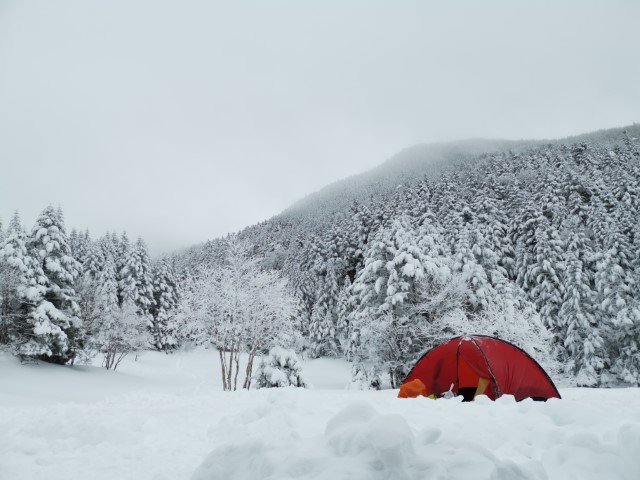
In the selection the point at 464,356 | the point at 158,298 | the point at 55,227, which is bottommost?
the point at 158,298

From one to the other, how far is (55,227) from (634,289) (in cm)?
4546

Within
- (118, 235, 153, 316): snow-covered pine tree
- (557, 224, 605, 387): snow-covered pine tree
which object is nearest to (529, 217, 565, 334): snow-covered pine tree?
(557, 224, 605, 387): snow-covered pine tree

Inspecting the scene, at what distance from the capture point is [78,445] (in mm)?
5246

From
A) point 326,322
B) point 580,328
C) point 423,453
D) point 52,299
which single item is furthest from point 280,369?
point 326,322

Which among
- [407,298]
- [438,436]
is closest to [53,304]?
[407,298]

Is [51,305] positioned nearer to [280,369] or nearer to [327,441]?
[280,369]

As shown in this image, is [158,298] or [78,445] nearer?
[78,445]

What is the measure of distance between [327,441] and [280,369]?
14.9 metres

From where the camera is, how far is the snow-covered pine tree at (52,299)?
24094 mm

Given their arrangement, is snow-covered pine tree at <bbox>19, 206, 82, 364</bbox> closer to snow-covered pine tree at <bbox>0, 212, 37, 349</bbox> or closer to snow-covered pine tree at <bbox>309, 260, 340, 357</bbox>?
snow-covered pine tree at <bbox>0, 212, 37, 349</bbox>

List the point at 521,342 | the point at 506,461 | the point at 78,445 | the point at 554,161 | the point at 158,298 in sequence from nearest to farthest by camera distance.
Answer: the point at 506,461
the point at 78,445
the point at 521,342
the point at 158,298
the point at 554,161

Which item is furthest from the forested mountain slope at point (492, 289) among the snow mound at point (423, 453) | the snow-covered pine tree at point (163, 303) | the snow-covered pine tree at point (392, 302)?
the snow-covered pine tree at point (163, 303)

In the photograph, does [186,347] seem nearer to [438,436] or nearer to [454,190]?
Answer: [454,190]

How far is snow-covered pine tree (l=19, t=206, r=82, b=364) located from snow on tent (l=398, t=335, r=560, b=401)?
2445 centimetres
